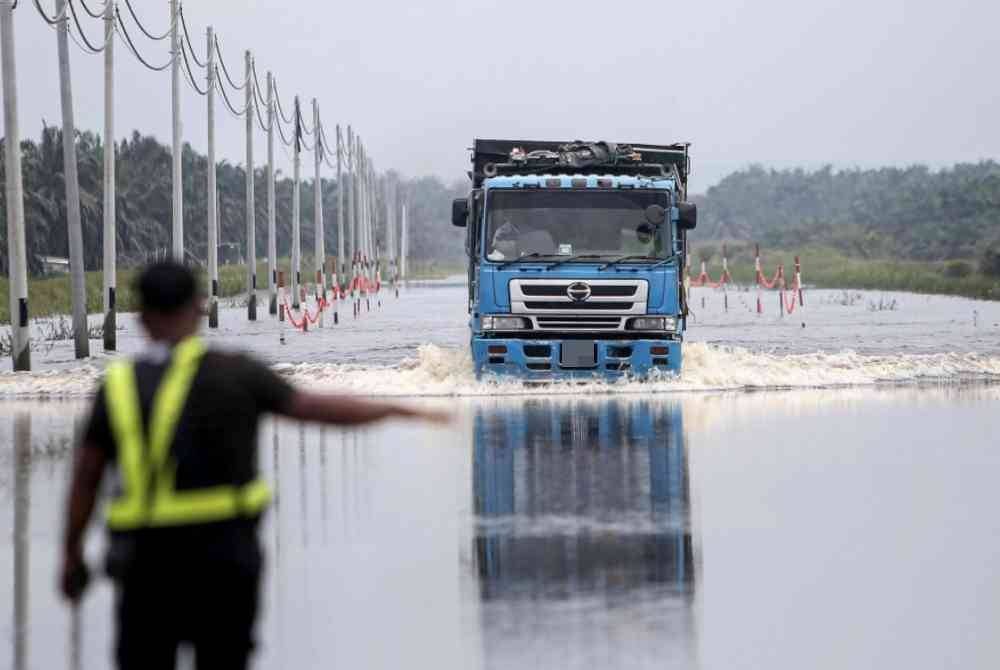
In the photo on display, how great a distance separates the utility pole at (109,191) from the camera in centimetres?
3566

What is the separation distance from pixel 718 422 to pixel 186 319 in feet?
44.8

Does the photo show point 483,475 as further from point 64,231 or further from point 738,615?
point 64,231

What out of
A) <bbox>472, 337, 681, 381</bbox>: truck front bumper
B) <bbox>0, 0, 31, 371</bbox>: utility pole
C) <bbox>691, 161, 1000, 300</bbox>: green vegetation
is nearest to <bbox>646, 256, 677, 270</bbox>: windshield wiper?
<bbox>472, 337, 681, 381</bbox>: truck front bumper

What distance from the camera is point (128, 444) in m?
5.96

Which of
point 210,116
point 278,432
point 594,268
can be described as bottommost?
point 278,432

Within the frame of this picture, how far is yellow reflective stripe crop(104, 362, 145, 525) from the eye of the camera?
5.95m

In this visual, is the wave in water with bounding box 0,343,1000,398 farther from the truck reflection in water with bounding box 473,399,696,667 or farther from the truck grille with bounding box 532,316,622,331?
the truck reflection in water with bounding box 473,399,696,667

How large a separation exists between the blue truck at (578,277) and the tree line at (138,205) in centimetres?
4991

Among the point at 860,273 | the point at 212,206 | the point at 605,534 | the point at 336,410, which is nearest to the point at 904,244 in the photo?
the point at 860,273

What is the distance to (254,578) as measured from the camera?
19.7 feet

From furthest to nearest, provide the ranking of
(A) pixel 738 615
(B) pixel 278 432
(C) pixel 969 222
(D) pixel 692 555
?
(C) pixel 969 222 < (B) pixel 278 432 < (D) pixel 692 555 < (A) pixel 738 615

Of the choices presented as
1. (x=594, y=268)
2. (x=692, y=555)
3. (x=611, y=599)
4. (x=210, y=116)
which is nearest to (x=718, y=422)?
(x=594, y=268)

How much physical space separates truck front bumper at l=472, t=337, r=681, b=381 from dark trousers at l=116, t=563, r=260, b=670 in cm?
1716

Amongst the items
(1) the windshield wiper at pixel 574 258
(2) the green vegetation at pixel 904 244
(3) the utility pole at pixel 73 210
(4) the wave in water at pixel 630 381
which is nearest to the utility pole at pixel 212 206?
(3) the utility pole at pixel 73 210
